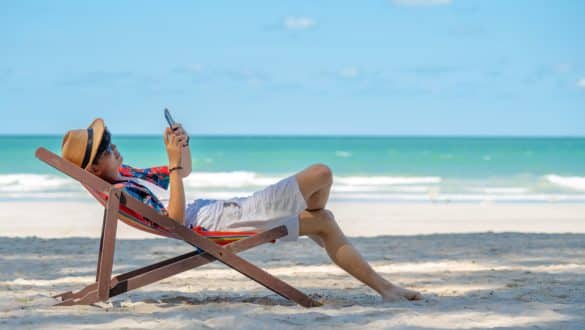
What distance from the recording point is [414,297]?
449cm

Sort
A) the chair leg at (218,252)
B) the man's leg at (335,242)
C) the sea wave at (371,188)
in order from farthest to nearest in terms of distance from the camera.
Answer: the sea wave at (371,188) → the man's leg at (335,242) → the chair leg at (218,252)

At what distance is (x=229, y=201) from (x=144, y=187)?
437mm

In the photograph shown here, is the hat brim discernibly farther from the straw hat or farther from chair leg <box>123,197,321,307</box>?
chair leg <box>123,197,321,307</box>

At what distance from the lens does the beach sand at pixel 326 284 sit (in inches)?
151

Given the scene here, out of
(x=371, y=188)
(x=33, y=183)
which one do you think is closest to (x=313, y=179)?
(x=371, y=188)

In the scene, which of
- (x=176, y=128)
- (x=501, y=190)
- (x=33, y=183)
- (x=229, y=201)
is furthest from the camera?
(x=33, y=183)

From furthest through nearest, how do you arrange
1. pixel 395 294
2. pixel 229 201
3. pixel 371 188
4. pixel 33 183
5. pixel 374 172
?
pixel 374 172 → pixel 371 188 → pixel 33 183 → pixel 395 294 → pixel 229 201

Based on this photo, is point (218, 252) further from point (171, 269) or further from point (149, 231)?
point (149, 231)

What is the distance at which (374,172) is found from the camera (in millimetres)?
32438

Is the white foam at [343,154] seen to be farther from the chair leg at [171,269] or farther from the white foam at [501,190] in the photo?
the chair leg at [171,269]

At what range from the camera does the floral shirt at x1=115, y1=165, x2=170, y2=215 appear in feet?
13.4

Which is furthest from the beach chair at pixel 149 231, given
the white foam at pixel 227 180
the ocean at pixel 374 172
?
the white foam at pixel 227 180

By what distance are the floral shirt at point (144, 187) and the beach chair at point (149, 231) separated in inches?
3.8

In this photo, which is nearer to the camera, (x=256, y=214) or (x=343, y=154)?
(x=256, y=214)
